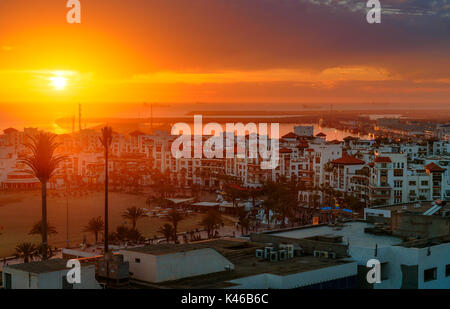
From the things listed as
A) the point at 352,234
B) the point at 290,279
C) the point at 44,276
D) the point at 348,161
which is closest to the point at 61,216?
the point at 348,161

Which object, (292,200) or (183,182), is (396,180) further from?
(183,182)

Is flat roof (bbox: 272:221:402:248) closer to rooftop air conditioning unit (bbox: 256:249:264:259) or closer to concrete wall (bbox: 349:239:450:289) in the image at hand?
concrete wall (bbox: 349:239:450:289)

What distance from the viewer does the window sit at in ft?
49.0

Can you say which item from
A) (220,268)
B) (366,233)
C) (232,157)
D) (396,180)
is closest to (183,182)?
(232,157)

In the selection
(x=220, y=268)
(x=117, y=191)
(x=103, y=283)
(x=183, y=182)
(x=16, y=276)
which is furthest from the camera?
(x=183, y=182)

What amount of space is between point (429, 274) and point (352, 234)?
3660 mm

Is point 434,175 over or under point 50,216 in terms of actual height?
over

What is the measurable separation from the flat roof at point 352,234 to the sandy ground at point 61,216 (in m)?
17.7

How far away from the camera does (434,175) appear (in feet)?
144

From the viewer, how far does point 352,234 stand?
1852 centimetres

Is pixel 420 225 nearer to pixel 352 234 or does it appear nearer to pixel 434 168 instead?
pixel 352 234

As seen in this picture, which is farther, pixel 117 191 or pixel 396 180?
pixel 117 191

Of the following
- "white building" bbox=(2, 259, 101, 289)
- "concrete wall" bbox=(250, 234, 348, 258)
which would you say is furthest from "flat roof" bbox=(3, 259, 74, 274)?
"concrete wall" bbox=(250, 234, 348, 258)

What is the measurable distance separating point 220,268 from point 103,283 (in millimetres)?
2420
